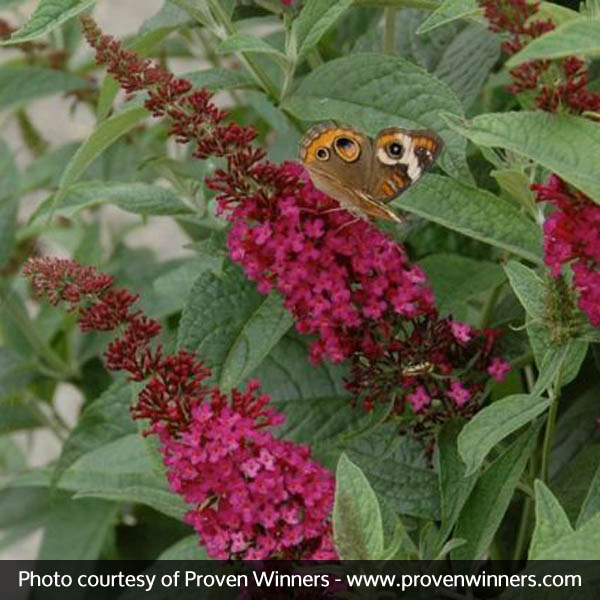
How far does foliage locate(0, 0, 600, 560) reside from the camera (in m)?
1.11

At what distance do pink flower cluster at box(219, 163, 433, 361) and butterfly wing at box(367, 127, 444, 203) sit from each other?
0.15 ft

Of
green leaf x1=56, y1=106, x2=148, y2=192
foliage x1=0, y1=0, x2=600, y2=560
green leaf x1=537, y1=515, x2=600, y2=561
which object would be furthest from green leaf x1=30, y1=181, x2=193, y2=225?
green leaf x1=537, y1=515, x2=600, y2=561

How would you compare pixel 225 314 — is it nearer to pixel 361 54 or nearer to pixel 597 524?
pixel 361 54

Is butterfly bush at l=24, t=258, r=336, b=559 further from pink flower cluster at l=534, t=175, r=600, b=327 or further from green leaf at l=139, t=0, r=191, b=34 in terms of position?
green leaf at l=139, t=0, r=191, b=34

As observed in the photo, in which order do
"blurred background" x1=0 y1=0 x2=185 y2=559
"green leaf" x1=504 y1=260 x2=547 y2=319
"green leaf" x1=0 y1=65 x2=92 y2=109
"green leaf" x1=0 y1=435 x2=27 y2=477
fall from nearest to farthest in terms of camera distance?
"green leaf" x1=504 y1=260 x2=547 y2=319
"green leaf" x1=0 y1=65 x2=92 y2=109
"green leaf" x1=0 y1=435 x2=27 y2=477
"blurred background" x1=0 y1=0 x2=185 y2=559

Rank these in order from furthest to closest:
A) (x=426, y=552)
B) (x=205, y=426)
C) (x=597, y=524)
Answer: (x=426, y=552) < (x=205, y=426) < (x=597, y=524)

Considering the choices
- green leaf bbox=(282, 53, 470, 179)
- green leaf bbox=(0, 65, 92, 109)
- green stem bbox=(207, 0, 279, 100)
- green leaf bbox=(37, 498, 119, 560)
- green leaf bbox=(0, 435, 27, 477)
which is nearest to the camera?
green leaf bbox=(282, 53, 470, 179)

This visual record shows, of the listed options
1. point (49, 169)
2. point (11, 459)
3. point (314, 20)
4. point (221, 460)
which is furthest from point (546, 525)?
point (11, 459)

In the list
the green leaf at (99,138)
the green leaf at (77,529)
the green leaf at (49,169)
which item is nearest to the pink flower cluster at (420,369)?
the green leaf at (99,138)

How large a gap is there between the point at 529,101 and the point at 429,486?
383 millimetres

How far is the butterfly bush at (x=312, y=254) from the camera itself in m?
1.22

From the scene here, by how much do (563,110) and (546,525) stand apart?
316 mm

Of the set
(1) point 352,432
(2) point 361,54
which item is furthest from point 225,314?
(2) point 361,54

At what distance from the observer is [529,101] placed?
134 cm
